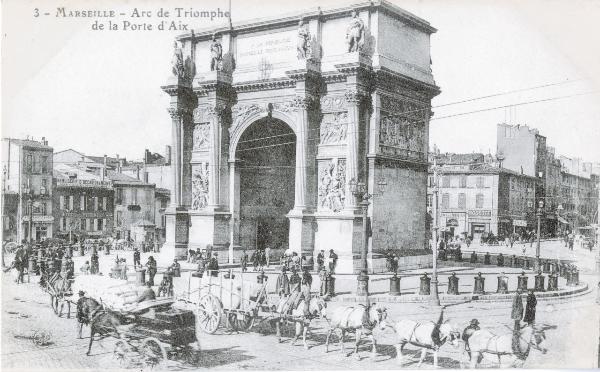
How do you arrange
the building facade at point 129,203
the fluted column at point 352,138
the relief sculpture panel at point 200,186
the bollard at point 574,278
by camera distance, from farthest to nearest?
the building facade at point 129,203 < the relief sculpture panel at point 200,186 < the fluted column at point 352,138 < the bollard at point 574,278

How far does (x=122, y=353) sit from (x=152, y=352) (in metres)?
0.83

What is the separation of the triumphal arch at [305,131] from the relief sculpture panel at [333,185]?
0.04m

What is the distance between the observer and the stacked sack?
11742mm

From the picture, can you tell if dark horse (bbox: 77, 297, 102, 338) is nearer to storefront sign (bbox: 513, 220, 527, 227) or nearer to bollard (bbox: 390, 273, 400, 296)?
bollard (bbox: 390, 273, 400, 296)

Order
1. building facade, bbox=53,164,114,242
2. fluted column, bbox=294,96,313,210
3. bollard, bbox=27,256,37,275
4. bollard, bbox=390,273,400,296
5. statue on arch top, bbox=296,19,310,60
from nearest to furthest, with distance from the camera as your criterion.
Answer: bollard, bbox=390,273,400,296
bollard, bbox=27,256,37,275
statue on arch top, bbox=296,19,310,60
fluted column, bbox=294,96,313,210
building facade, bbox=53,164,114,242

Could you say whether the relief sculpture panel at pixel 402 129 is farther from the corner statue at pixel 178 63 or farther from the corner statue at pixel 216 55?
the corner statue at pixel 178 63

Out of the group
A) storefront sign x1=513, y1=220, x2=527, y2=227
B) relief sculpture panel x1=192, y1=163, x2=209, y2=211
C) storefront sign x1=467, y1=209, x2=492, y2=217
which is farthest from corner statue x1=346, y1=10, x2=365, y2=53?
storefront sign x1=513, y1=220, x2=527, y2=227

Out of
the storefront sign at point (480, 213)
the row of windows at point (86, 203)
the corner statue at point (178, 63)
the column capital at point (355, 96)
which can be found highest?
the corner statue at point (178, 63)

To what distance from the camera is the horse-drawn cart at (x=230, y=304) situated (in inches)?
509

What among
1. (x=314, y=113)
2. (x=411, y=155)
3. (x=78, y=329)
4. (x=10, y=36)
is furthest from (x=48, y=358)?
(x=411, y=155)

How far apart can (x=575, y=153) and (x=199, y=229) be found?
15394 millimetres

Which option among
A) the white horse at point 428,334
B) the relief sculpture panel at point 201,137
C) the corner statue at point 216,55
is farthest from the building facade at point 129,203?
the white horse at point 428,334

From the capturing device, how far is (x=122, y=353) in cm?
1141

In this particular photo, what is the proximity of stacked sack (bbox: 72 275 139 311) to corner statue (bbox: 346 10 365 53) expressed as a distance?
13.3 metres
